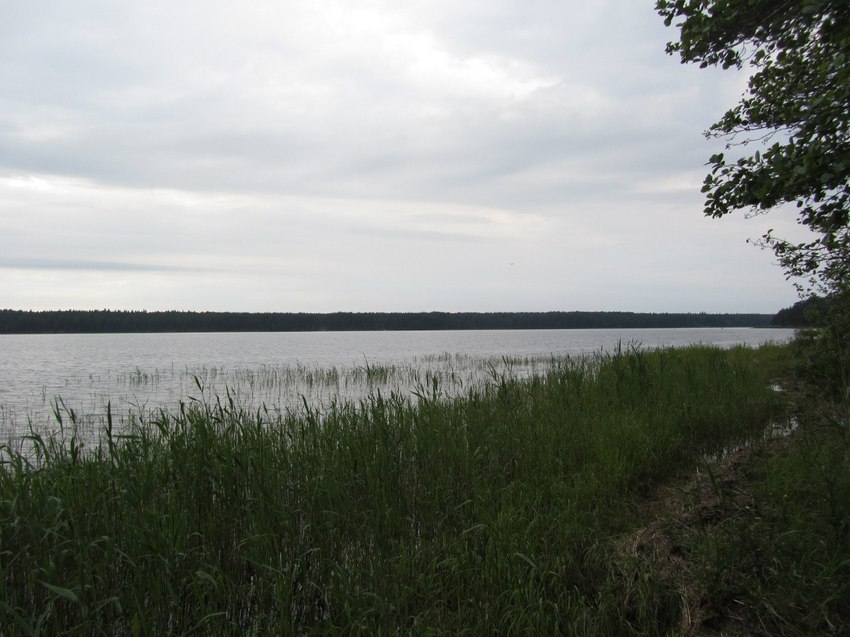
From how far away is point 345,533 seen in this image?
15.6 ft

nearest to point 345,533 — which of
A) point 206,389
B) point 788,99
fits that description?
point 788,99

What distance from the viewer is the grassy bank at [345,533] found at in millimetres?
3623

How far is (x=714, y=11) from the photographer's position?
194 inches

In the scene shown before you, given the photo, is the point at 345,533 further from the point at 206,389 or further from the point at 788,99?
the point at 206,389

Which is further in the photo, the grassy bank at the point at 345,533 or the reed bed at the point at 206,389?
the reed bed at the point at 206,389

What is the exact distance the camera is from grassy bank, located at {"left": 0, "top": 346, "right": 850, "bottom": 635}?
11.9 feet

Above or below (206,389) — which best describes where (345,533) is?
above

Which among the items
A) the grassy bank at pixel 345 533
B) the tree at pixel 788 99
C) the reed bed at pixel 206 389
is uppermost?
the tree at pixel 788 99

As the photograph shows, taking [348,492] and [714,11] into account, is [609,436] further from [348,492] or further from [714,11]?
[714,11]

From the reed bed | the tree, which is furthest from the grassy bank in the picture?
the reed bed

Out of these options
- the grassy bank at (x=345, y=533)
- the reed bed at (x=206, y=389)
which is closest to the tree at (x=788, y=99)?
the grassy bank at (x=345, y=533)

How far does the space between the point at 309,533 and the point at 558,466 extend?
3.01 metres

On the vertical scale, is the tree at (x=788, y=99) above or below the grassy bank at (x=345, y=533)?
above

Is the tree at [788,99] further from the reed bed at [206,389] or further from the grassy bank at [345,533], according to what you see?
the reed bed at [206,389]
